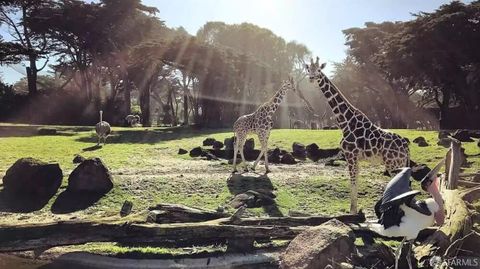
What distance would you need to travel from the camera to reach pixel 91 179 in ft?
46.4

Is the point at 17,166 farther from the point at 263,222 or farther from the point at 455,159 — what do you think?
the point at 455,159

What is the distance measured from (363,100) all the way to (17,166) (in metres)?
55.6

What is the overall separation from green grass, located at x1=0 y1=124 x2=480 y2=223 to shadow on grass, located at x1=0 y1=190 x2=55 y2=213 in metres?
0.29

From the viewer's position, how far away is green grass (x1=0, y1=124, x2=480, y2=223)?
13234 millimetres

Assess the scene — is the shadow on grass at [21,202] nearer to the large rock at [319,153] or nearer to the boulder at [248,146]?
the boulder at [248,146]

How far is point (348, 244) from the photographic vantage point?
795 centimetres

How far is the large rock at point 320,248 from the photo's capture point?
7.62 meters

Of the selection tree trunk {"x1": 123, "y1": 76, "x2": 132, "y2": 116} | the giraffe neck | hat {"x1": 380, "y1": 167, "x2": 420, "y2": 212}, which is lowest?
hat {"x1": 380, "y1": 167, "x2": 420, "y2": 212}

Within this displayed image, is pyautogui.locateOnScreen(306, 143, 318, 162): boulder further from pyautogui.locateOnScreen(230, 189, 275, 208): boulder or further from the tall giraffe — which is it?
the tall giraffe

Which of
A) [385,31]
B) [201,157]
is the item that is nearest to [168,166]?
[201,157]

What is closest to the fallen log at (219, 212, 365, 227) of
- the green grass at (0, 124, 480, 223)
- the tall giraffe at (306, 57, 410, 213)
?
the tall giraffe at (306, 57, 410, 213)

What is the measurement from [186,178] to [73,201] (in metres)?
3.76

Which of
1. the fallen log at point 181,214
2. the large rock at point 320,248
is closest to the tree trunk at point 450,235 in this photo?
the large rock at point 320,248

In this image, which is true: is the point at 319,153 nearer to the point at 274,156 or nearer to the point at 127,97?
the point at 274,156
